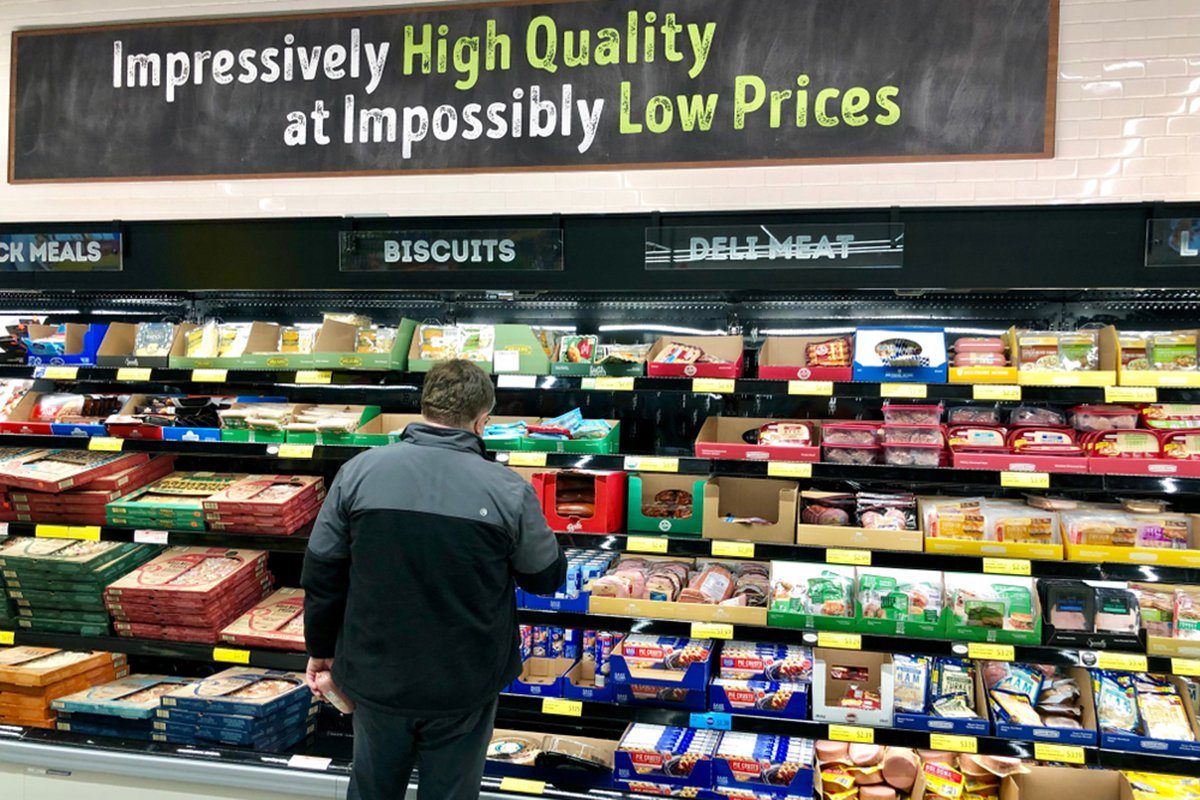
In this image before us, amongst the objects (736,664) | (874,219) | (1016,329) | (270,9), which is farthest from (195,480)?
(1016,329)

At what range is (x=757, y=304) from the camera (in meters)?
4.22

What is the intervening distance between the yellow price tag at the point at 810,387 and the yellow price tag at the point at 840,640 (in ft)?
3.03

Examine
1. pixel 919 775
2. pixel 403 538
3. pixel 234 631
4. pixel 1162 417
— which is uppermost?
pixel 1162 417

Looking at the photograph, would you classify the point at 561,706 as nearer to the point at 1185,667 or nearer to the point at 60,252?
the point at 1185,667

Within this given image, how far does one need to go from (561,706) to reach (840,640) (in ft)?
3.72

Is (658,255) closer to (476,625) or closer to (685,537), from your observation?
(685,537)

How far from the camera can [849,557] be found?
3561mm

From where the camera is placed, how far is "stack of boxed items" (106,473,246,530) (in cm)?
420

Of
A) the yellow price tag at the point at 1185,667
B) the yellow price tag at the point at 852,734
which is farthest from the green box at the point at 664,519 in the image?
the yellow price tag at the point at 1185,667

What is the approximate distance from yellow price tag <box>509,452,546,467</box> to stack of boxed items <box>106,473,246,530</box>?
1.46 meters

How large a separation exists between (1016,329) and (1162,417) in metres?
0.63

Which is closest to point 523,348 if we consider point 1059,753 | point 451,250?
point 451,250

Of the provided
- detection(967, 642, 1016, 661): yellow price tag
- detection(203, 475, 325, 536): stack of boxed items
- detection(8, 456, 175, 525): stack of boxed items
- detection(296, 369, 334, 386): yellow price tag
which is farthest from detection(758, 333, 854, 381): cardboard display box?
detection(8, 456, 175, 525): stack of boxed items

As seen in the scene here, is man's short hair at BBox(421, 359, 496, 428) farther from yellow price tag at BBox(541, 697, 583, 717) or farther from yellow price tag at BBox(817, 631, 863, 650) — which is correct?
yellow price tag at BBox(817, 631, 863, 650)
